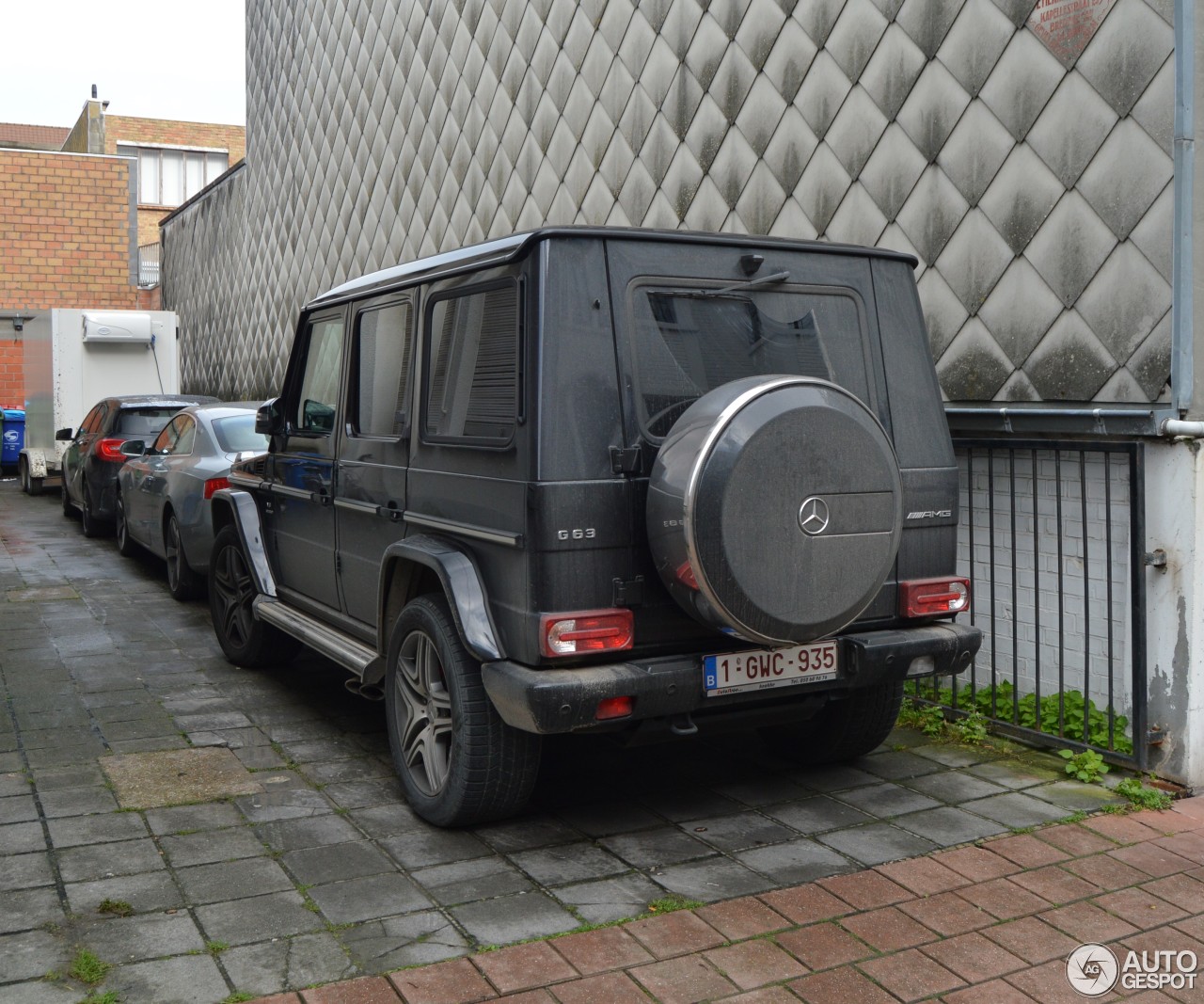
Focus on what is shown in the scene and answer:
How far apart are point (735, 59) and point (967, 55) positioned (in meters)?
2.11

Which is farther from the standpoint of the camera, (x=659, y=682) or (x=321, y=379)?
(x=321, y=379)

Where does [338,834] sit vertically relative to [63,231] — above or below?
below

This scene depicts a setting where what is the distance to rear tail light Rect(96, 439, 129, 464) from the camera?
1273 centimetres

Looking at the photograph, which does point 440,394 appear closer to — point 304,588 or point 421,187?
point 304,588

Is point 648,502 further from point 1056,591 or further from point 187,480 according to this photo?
point 187,480

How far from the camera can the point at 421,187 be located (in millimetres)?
12531

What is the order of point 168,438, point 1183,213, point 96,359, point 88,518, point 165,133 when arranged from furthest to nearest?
point 165,133 → point 96,359 → point 88,518 → point 168,438 → point 1183,213

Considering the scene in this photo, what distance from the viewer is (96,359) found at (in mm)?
16844

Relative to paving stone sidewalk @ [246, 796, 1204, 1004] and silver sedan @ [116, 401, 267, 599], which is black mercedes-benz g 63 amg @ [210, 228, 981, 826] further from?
silver sedan @ [116, 401, 267, 599]

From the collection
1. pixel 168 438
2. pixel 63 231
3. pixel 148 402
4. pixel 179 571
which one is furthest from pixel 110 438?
pixel 63 231

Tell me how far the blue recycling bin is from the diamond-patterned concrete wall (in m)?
11.0

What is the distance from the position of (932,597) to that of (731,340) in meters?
1.29

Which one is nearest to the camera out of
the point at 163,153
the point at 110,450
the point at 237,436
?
the point at 237,436

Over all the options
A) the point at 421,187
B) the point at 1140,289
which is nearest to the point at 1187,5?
the point at 1140,289
